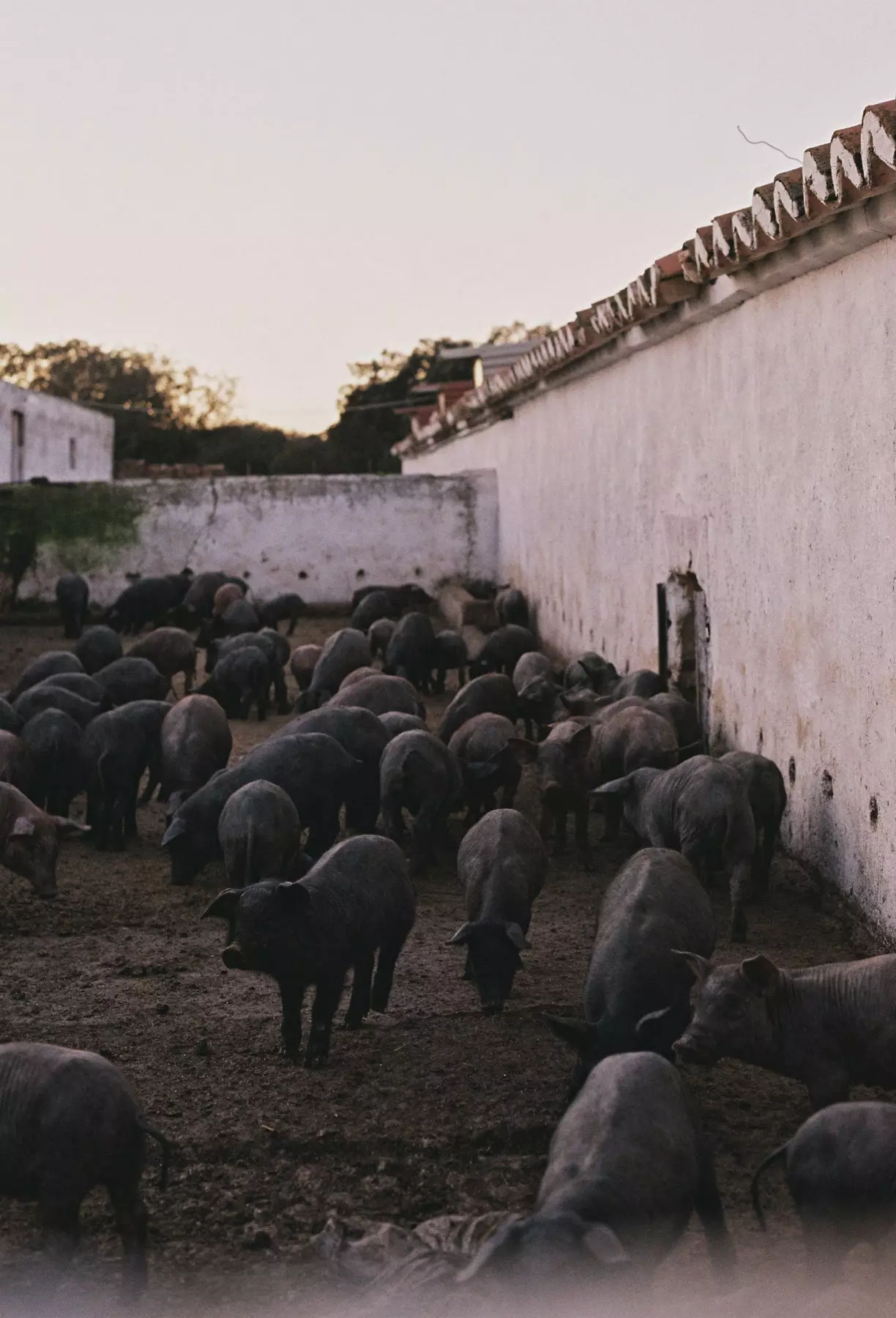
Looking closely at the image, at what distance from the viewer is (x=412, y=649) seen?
13797 mm

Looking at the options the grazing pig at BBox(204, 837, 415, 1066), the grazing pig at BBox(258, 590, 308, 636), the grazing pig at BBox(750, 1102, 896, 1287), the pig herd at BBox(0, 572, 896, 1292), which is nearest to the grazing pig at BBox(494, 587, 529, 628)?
the grazing pig at BBox(258, 590, 308, 636)

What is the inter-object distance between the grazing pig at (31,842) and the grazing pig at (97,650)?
5.80 metres

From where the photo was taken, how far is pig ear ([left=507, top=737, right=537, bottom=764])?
8602mm

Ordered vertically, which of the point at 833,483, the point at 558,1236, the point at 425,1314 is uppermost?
the point at 833,483

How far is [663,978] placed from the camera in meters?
5.13

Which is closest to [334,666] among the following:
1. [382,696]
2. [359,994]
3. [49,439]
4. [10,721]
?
[382,696]

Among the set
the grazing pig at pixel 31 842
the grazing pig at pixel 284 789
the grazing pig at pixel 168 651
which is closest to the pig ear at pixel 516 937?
the grazing pig at pixel 284 789

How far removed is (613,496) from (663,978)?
8.42 metres

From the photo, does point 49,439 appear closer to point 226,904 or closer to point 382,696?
point 382,696

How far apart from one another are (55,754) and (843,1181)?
21.0 ft

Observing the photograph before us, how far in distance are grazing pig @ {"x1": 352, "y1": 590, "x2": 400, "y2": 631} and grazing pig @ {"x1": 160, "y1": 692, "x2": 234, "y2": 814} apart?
646 centimetres

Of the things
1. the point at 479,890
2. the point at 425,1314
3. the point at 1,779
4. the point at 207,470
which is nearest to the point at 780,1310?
the point at 425,1314

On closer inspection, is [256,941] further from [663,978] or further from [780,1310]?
[780,1310]

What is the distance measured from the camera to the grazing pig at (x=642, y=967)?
16.1 feet
